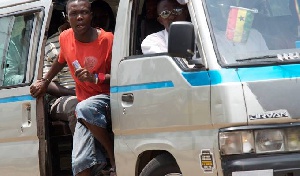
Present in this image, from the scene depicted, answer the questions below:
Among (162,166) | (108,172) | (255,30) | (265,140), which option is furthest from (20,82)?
(265,140)

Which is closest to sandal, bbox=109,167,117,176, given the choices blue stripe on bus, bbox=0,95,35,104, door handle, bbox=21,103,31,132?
door handle, bbox=21,103,31,132

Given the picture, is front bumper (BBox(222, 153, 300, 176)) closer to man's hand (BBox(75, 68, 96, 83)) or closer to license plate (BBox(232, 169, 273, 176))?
license plate (BBox(232, 169, 273, 176))

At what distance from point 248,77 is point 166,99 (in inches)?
28.3

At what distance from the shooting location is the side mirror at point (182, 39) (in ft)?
15.4

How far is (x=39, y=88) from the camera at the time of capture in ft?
20.2

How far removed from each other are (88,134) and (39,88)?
78 cm

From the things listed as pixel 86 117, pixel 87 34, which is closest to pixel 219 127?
Result: pixel 86 117

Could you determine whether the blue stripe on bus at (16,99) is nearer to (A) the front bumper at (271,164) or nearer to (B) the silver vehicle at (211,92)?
(B) the silver vehicle at (211,92)

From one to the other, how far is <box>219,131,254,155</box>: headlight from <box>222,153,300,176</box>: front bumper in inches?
2.2

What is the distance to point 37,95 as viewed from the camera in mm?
6180

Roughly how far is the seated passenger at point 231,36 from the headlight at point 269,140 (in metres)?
0.57

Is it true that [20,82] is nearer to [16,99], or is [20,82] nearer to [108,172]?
[16,99]

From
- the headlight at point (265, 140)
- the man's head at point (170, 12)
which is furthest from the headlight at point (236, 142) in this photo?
the man's head at point (170, 12)

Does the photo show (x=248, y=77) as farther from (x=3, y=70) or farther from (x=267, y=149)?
(x=3, y=70)
